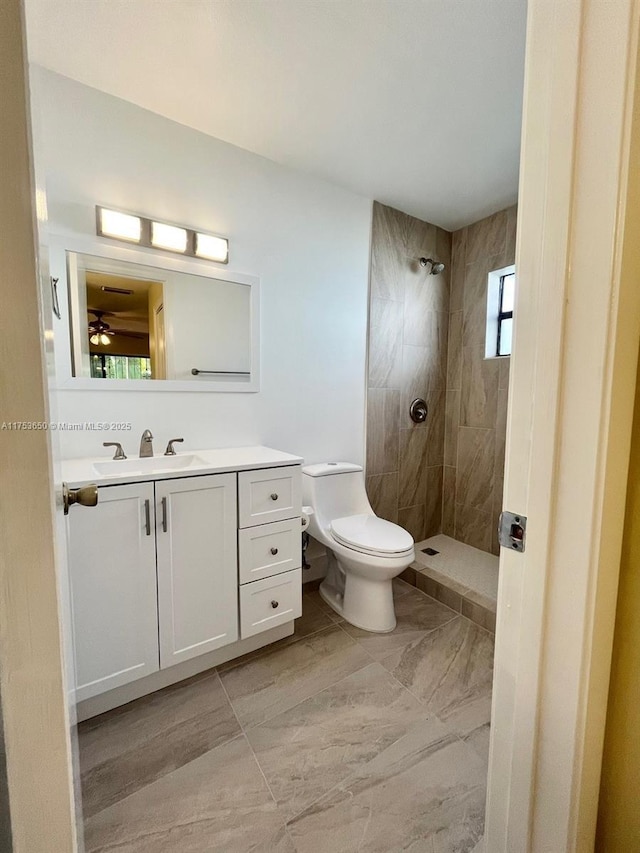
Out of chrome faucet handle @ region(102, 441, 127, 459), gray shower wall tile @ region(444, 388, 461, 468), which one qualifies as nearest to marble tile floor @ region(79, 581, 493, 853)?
chrome faucet handle @ region(102, 441, 127, 459)

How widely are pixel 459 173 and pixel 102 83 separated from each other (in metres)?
1.76

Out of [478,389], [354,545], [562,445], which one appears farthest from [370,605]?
[478,389]

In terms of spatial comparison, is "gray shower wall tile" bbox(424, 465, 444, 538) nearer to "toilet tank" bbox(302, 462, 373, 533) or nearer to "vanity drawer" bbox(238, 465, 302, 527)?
"toilet tank" bbox(302, 462, 373, 533)

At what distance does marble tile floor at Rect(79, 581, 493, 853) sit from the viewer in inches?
38.3

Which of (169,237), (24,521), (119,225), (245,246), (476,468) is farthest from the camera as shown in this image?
(476,468)

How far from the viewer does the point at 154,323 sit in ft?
5.42

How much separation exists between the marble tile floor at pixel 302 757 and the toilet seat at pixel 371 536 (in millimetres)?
465

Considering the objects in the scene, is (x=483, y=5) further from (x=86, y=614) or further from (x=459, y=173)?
(x=86, y=614)

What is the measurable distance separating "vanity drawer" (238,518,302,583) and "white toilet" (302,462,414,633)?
27 centimetres

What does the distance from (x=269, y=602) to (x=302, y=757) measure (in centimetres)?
56

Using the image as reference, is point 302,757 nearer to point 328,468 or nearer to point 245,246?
point 328,468

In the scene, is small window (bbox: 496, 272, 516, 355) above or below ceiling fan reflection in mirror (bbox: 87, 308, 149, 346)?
above

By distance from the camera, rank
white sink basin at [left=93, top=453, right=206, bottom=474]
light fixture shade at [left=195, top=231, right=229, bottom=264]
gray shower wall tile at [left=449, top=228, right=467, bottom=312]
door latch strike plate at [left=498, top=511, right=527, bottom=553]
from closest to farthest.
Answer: door latch strike plate at [left=498, top=511, right=527, bottom=553] < white sink basin at [left=93, top=453, right=206, bottom=474] < light fixture shade at [left=195, top=231, right=229, bottom=264] < gray shower wall tile at [left=449, top=228, right=467, bottom=312]

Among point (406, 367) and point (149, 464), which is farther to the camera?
point (406, 367)
